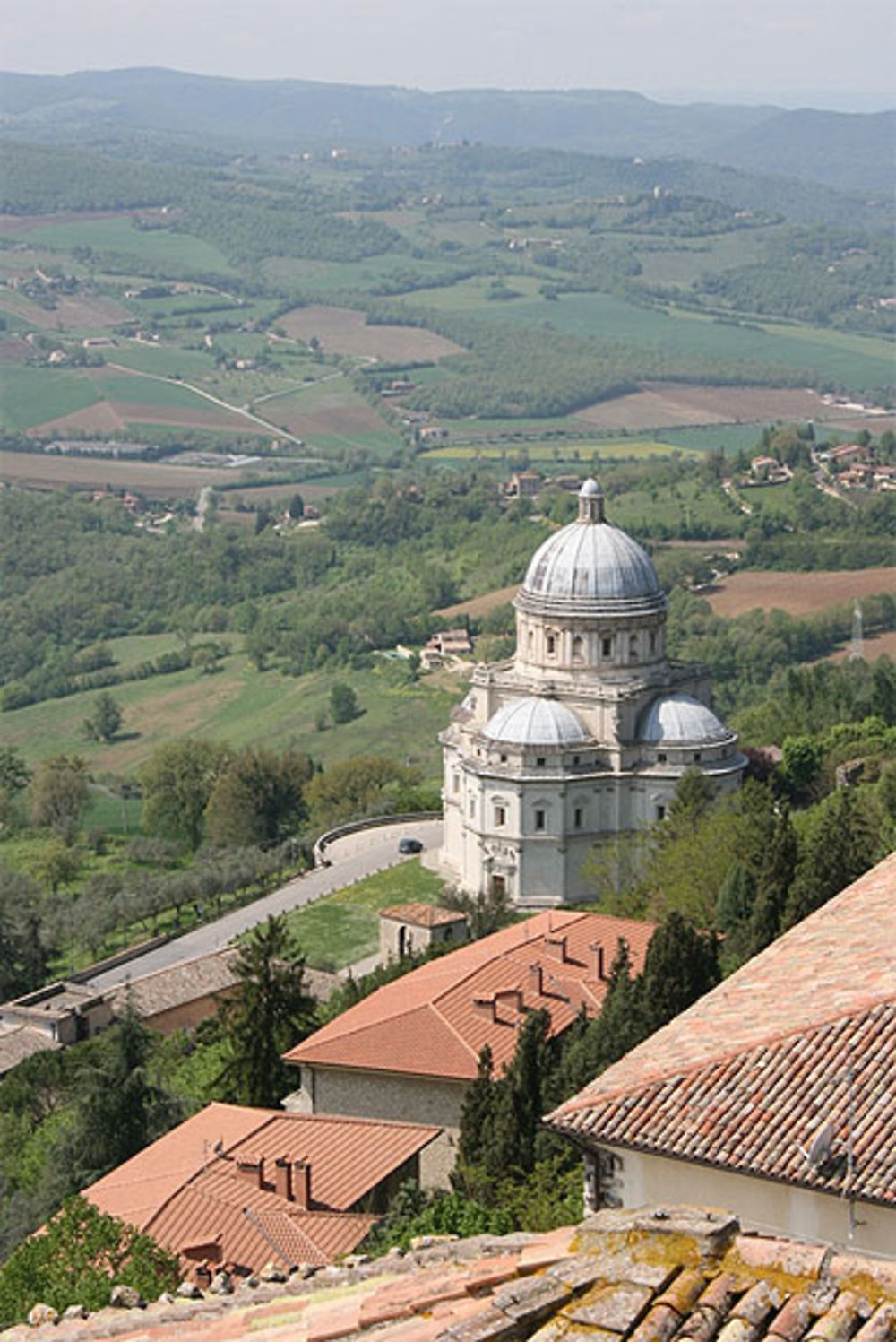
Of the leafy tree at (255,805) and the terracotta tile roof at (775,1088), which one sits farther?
the leafy tree at (255,805)

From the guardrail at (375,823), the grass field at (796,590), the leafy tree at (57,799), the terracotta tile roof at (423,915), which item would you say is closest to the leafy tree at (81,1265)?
the terracotta tile roof at (423,915)

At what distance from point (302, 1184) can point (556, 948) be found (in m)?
11.5

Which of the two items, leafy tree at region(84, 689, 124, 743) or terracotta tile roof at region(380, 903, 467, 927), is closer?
terracotta tile roof at region(380, 903, 467, 927)

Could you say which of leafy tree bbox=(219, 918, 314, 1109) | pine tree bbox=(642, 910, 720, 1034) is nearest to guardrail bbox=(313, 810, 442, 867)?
leafy tree bbox=(219, 918, 314, 1109)

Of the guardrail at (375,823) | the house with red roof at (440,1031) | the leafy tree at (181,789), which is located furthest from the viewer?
the leafy tree at (181,789)

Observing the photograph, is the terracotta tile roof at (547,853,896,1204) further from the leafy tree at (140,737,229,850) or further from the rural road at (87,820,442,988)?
the leafy tree at (140,737,229,850)

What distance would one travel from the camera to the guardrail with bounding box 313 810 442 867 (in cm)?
7206

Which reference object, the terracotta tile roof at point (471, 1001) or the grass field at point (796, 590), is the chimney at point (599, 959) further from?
the grass field at point (796, 590)

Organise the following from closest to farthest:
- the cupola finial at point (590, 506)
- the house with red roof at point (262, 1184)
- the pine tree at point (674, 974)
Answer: the house with red roof at point (262, 1184), the pine tree at point (674, 974), the cupola finial at point (590, 506)

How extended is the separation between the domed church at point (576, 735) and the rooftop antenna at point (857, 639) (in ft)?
138

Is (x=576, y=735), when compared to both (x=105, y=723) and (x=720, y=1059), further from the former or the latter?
(x=105, y=723)

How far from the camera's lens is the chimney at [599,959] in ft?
137

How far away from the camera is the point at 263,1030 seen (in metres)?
41.0

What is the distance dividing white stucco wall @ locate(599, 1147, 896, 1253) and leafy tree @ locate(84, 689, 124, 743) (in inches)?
4202
